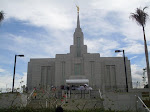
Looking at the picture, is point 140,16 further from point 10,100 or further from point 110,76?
point 110,76

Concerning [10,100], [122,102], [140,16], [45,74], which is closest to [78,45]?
[45,74]

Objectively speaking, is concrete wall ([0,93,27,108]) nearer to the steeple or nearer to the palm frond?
the palm frond

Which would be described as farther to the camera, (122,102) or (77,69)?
(77,69)

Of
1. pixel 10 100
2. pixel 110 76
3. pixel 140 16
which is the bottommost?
pixel 10 100

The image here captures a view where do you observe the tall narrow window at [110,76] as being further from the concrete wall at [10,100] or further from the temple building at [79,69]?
the concrete wall at [10,100]

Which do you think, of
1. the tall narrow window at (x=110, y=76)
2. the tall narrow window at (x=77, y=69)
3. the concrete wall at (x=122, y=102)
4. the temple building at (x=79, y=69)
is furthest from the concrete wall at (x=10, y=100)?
the tall narrow window at (x=110, y=76)

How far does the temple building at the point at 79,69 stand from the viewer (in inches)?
1474

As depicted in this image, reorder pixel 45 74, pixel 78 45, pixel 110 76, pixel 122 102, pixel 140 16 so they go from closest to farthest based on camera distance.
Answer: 1. pixel 122 102
2. pixel 140 16
3. pixel 110 76
4. pixel 45 74
5. pixel 78 45

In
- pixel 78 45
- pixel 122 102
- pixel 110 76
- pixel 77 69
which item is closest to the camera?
pixel 122 102

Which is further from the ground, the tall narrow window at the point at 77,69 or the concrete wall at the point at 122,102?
the tall narrow window at the point at 77,69

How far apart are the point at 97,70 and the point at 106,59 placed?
187 inches

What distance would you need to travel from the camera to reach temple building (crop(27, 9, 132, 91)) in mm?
37438

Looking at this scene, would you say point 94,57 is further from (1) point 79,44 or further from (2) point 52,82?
(2) point 52,82

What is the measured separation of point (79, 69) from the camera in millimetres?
38719
